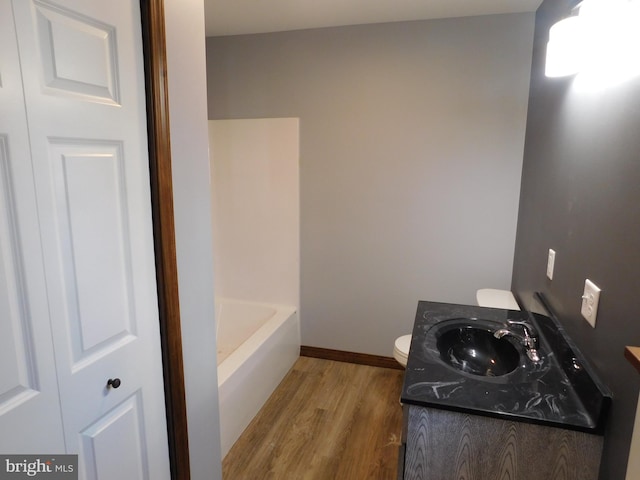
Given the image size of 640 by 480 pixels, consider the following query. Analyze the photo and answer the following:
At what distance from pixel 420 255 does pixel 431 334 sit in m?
1.32

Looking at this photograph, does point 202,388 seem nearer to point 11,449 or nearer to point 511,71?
point 11,449

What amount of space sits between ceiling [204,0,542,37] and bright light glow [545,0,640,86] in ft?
3.20

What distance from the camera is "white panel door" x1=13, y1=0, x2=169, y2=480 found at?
37.4 inches

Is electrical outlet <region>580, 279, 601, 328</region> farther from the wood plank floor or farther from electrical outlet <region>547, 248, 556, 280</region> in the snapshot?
the wood plank floor

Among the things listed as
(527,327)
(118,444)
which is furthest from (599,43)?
(118,444)

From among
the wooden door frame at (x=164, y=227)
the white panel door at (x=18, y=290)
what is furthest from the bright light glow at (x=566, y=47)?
the white panel door at (x=18, y=290)

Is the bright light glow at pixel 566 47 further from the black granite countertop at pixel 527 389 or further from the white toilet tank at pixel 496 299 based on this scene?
the white toilet tank at pixel 496 299

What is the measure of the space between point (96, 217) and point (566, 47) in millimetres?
1654

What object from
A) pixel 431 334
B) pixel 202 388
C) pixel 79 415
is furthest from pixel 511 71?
pixel 79 415

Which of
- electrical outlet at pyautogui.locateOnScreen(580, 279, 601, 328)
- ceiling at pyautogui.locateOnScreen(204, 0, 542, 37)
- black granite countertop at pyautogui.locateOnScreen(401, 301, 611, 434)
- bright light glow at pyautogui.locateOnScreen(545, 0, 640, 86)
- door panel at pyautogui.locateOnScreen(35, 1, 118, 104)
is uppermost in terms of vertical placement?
ceiling at pyautogui.locateOnScreen(204, 0, 542, 37)

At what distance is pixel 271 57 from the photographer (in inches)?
114

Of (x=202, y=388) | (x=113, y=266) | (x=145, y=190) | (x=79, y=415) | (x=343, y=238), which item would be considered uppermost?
(x=145, y=190)

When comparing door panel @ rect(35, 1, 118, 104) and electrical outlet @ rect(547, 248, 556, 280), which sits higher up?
door panel @ rect(35, 1, 118, 104)

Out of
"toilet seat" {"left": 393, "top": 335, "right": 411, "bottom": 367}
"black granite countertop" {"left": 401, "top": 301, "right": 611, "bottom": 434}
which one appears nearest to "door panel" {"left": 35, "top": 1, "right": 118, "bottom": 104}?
"black granite countertop" {"left": 401, "top": 301, "right": 611, "bottom": 434}
